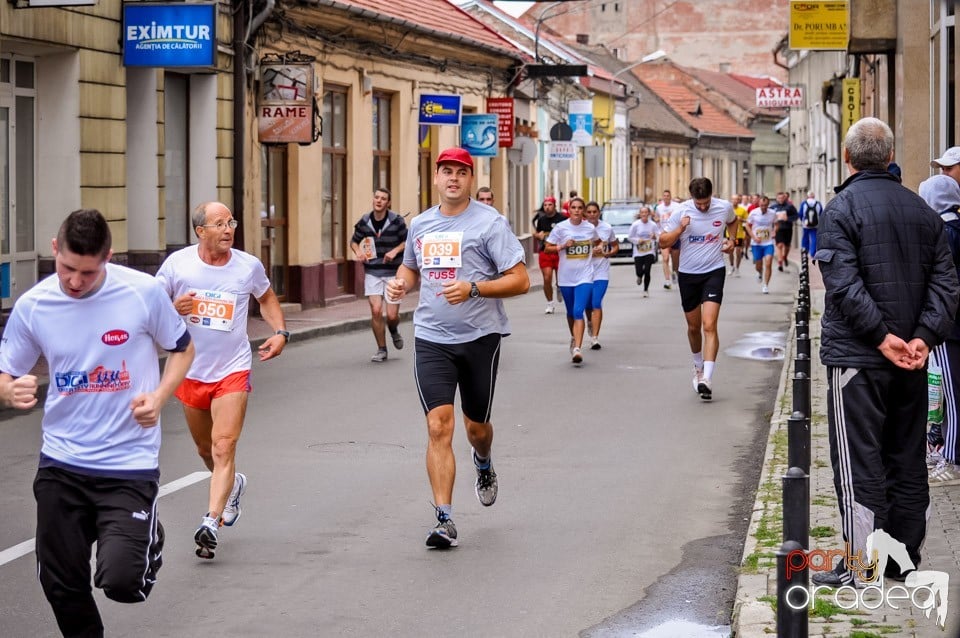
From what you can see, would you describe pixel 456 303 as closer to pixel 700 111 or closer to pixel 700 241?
pixel 700 241

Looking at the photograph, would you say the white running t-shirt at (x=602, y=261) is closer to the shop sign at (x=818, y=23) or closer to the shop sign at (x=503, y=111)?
the shop sign at (x=818, y=23)

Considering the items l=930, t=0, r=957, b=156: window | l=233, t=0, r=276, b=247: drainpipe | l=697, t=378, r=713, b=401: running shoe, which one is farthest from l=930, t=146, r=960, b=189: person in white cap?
l=233, t=0, r=276, b=247: drainpipe

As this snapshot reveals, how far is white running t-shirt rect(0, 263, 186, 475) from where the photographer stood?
520 centimetres

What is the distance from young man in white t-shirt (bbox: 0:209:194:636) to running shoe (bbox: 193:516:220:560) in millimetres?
2014

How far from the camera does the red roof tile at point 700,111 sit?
8238 cm

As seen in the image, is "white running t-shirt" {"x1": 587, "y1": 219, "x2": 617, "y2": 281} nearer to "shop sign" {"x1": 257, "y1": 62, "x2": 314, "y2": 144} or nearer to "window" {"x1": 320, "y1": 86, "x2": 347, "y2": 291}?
"shop sign" {"x1": 257, "y1": 62, "x2": 314, "y2": 144}

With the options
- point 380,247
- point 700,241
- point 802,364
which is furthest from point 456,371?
point 380,247

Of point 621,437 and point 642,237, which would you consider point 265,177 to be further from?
point 621,437

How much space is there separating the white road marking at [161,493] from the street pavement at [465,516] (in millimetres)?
32

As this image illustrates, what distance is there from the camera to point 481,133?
108 feet

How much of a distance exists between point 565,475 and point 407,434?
1.94m

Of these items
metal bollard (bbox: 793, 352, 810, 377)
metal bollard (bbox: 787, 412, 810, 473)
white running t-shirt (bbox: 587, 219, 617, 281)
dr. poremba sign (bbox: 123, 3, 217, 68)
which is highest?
dr. poremba sign (bbox: 123, 3, 217, 68)

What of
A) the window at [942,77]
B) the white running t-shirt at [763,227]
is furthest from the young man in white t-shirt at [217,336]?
the white running t-shirt at [763,227]

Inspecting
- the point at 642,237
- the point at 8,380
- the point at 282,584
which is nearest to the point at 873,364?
the point at 282,584
